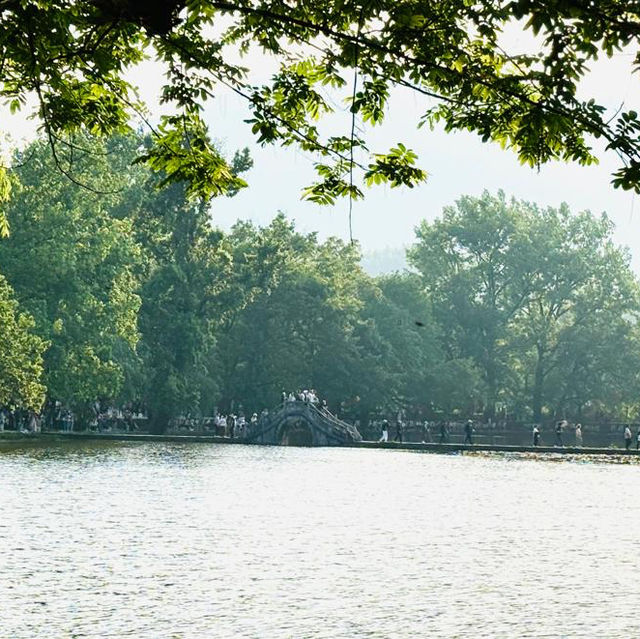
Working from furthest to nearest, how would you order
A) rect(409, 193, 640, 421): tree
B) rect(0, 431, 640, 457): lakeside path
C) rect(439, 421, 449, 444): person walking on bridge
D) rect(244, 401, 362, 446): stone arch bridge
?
rect(409, 193, 640, 421): tree
rect(439, 421, 449, 444): person walking on bridge
rect(244, 401, 362, 446): stone arch bridge
rect(0, 431, 640, 457): lakeside path

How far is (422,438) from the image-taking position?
94.0m

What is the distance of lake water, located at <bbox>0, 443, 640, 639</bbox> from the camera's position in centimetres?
1738

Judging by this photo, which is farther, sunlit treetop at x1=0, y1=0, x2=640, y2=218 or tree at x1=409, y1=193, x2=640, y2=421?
tree at x1=409, y1=193, x2=640, y2=421

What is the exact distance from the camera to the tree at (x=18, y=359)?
6031 centimetres

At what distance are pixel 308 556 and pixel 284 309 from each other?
70726 mm

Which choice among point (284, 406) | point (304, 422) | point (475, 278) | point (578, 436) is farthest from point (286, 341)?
point (475, 278)

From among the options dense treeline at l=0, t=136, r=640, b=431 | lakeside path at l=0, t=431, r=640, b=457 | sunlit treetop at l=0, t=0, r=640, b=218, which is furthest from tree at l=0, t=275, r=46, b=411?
sunlit treetop at l=0, t=0, r=640, b=218

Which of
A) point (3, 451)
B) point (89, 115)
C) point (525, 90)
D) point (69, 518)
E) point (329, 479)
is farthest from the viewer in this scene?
point (3, 451)

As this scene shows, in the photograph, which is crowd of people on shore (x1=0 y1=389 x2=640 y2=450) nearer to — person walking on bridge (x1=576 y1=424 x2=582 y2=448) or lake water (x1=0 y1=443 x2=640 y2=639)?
person walking on bridge (x1=576 y1=424 x2=582 y2=448)

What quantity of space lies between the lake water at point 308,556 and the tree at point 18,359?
13.9m

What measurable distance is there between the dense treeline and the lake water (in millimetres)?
24392

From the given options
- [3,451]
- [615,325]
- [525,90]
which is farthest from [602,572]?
[615,325]

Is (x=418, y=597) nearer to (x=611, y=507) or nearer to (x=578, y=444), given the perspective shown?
(x=611, y=507)

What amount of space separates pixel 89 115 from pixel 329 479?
3401cm
